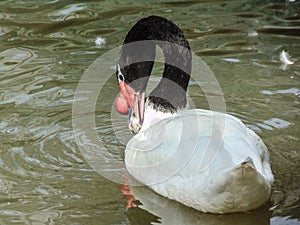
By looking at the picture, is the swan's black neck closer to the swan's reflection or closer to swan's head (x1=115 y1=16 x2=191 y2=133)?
swan's head (x1=115 y1=16 x2=191 y2=133)

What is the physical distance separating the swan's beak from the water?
0.21 meters

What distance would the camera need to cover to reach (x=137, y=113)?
5.39 meters

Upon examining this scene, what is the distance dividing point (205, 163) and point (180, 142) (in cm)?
28

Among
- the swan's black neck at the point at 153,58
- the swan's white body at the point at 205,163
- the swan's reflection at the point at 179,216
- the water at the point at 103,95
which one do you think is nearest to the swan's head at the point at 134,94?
the swan's black neck at the point at 153,58

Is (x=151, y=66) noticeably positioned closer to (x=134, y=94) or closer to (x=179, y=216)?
(x=134, y=94)

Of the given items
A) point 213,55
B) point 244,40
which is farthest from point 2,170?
point 244,40

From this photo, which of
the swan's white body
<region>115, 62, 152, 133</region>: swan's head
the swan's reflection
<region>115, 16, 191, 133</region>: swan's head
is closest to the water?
the swan's reflection

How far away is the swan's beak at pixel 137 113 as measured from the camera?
5.37 metres

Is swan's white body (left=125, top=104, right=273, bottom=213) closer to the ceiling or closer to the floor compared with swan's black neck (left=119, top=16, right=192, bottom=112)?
closer to the floor

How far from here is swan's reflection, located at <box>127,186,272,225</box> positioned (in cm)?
445

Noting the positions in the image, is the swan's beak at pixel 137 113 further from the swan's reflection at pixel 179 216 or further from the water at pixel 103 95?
the swan's reflection at pixel 179 216

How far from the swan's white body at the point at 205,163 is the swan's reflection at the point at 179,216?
0.17 feet

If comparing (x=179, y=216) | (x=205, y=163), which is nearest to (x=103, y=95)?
(x=179, y=216)

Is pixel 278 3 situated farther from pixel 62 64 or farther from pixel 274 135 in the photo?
pixel 274 135
